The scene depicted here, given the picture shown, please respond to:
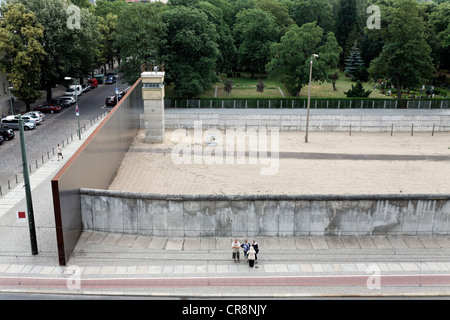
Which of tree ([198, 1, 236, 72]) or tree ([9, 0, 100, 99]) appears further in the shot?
tree ([198, 1, 236, 72])

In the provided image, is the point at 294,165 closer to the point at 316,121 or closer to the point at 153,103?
the point at 316,121

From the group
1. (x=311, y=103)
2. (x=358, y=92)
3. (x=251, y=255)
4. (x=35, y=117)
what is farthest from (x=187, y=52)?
(x=251, y=255)

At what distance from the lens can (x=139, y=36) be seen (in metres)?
60.2

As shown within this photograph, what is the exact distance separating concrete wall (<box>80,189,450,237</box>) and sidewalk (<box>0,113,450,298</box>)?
0.53 metres

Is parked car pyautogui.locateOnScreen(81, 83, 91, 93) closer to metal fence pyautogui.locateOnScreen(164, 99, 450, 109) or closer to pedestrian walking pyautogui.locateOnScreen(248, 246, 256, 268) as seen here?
metal fence pyautogui.locateOnScreen(164, 99, 450, 109)

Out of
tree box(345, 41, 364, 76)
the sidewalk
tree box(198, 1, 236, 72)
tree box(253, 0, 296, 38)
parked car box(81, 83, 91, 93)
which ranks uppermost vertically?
tree box(253, 0, 296, 38)

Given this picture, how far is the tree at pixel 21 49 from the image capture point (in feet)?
183

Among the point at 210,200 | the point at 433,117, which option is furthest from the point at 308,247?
the point at 433,117

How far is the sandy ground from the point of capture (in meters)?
33.9

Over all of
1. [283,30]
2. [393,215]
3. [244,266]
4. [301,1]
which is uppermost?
[301,1]

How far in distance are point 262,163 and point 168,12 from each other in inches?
1241

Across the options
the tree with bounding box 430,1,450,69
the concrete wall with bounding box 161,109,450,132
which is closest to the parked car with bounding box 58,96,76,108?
the concrete wall with bounding box 161,109,450,132

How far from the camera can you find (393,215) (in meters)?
24.9

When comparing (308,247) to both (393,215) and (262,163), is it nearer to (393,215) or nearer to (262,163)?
(393,215)
